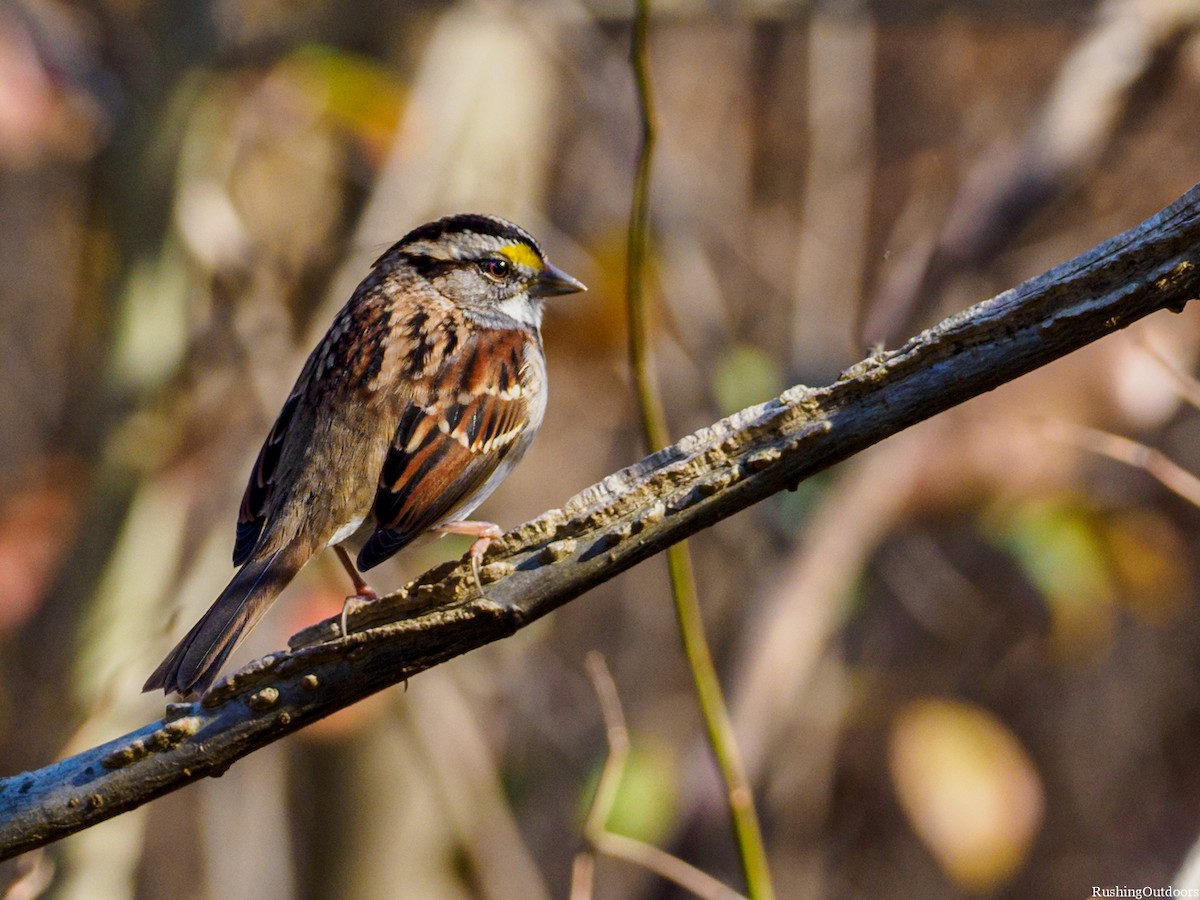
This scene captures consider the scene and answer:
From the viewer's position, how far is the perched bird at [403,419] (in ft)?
8.27

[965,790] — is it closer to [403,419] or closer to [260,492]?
[403,419]

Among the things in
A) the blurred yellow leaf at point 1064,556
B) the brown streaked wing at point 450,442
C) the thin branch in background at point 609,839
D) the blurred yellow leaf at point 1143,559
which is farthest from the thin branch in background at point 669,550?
the blurred yellow leaf at point 1143,559

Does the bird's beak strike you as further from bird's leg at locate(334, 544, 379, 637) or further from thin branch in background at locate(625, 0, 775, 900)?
bird's leg at locate(334, 544, 379, 637)

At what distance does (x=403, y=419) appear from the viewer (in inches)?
106

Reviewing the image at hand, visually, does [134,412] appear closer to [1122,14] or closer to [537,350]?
[537,350]

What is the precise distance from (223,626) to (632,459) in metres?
5.02

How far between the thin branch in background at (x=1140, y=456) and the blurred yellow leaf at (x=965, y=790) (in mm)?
1172

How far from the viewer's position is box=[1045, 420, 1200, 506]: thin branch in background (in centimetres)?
230

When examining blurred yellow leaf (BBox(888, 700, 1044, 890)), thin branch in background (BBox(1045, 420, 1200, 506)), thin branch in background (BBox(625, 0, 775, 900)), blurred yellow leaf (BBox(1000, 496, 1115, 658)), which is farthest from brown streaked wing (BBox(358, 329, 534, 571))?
blurred yellow leaf (BBox(1000, 496, 1115, 658))

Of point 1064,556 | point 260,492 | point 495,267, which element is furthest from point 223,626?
point 1064,556

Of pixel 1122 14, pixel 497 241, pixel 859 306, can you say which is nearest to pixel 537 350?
pixel 497 241

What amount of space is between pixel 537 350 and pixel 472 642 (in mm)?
1478

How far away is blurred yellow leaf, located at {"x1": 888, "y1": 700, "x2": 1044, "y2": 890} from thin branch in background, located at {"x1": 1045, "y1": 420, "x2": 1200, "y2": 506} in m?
1.17

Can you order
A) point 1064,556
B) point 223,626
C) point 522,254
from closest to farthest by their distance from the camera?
point 223,626, point 522,254, point 1064,556
